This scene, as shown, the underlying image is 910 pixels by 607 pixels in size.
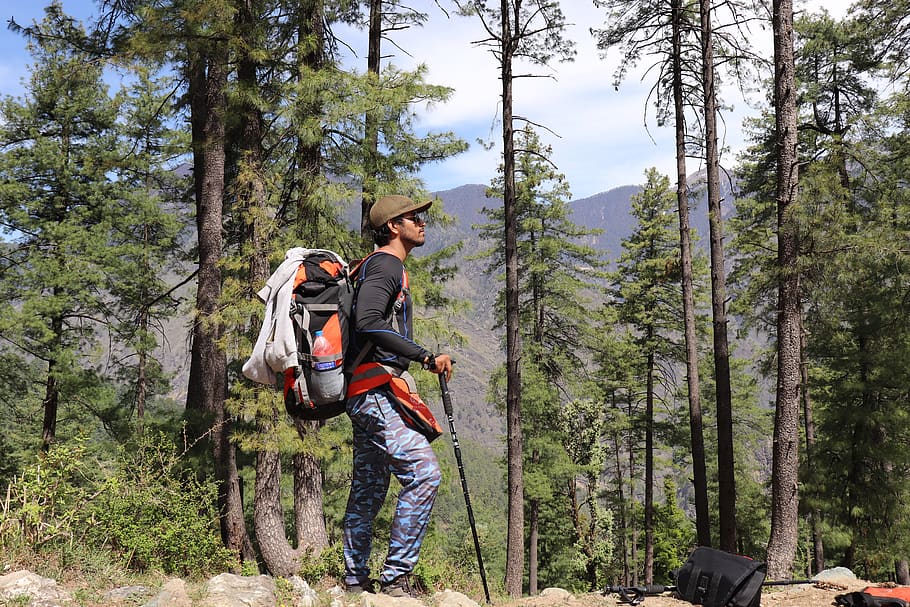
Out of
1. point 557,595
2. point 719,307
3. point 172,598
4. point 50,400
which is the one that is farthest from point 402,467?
point 50,400

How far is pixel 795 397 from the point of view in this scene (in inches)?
360

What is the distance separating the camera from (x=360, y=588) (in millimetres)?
4039

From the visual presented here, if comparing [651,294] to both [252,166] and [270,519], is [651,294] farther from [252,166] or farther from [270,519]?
[270,519]

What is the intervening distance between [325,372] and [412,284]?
7.28 m

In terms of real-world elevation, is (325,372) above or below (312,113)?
below

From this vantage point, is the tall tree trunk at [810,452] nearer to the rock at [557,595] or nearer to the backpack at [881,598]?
the backpack at [881,598]

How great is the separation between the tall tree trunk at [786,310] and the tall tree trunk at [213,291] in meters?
8.25

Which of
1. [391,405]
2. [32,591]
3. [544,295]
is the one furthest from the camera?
[544,295]

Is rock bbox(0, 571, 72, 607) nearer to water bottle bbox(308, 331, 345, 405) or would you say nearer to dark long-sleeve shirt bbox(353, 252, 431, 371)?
water bottle bbox(308, 331, 345, 405)

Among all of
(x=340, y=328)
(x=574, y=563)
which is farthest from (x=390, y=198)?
(x=574, y=563)

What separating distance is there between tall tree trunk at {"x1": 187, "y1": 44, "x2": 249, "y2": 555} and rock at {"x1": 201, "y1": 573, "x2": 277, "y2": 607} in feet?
17.7

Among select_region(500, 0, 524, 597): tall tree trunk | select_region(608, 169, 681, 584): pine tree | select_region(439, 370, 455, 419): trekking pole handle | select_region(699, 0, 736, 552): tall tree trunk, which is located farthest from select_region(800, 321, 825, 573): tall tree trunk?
select_region(439, 370, 455, 419): trekking pole handle

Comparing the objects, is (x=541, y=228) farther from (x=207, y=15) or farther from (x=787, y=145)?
(x=207, y=15)

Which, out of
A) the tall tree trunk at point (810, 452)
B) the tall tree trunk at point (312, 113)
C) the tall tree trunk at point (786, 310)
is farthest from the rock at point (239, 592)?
the tall tree trunk at point (810, 452)
